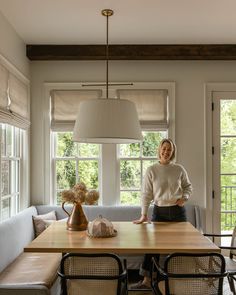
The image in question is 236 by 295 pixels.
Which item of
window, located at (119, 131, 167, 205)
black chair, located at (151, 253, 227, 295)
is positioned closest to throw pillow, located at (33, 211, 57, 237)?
window, located at (119, 131, 167, 205)

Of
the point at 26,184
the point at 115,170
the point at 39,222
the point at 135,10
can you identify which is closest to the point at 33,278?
the point at 39,222

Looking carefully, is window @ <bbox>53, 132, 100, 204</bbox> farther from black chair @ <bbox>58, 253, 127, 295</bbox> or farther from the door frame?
black chair @ <bbox>58, 253, 127, 295</bbox>

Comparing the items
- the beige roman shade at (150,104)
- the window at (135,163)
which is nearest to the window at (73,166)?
the window at (135,163)

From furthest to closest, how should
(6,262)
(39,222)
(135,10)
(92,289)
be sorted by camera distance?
(39,222) → (135,10) → (6,262) → (92,289)

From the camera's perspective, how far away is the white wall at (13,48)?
3.48 metres

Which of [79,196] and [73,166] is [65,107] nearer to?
[73,166]

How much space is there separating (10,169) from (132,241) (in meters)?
1.90

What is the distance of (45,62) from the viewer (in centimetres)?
455

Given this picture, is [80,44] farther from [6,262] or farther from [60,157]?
[6,262]

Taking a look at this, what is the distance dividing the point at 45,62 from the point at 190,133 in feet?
6.95

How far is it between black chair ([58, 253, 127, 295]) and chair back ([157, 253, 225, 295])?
0.98ft

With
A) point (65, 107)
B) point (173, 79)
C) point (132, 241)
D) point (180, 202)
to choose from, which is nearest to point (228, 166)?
point (173, 79)

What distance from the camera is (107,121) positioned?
2.55 meters

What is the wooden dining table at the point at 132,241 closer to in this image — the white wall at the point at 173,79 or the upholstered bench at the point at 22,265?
the upholstered bench at the point at 22,265
